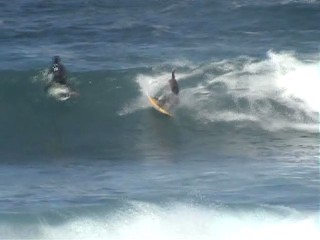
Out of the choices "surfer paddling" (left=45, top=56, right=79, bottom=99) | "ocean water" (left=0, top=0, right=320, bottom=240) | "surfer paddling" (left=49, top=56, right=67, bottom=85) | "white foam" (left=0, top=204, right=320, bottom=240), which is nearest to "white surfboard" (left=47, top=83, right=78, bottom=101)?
"surfer paddling" (left=45, top=56, right=79, bottom=99)

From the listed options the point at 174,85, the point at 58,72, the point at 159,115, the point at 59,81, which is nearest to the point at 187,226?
the point at 159,115

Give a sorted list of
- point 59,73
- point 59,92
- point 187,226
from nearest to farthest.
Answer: point 187,226
point 59,73
point 59,92

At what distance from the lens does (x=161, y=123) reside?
30062 mm

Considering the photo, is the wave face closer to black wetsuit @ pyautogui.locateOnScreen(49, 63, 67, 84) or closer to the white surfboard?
the white surfboard

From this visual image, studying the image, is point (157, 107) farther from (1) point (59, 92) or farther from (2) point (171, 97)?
(1) point (59, 92)

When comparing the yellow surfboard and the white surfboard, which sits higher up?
the white surfboard

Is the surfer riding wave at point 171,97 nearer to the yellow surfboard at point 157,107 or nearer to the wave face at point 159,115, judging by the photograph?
Answer: the yellow surfboard at point 157,107

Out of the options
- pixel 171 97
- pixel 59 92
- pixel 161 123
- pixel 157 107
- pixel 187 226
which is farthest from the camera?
pixel 59 92

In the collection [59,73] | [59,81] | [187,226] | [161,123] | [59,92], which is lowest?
[161,123]

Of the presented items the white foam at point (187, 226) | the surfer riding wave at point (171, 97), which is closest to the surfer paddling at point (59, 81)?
the surfer riding wave at point (171, 97)

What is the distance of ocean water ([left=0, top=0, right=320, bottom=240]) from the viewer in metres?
21.8

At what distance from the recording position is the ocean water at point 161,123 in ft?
71.6

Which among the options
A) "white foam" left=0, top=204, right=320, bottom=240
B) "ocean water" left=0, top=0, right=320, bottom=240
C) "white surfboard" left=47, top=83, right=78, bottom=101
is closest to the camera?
"white foam" left=0, top=204, right=320, bottom=240

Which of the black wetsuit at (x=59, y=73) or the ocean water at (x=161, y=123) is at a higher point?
the black wetsuit at (x=59, y=73)
